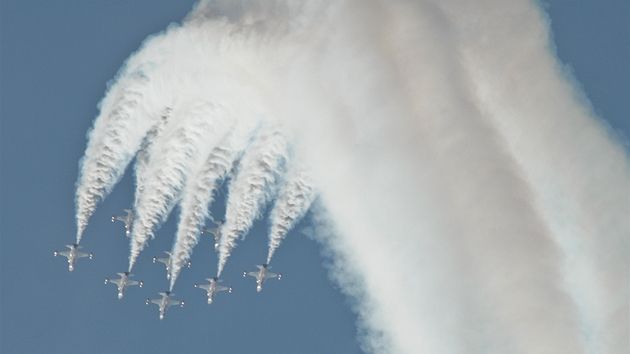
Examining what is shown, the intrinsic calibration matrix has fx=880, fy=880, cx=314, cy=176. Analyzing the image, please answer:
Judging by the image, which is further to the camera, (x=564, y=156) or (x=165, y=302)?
(x=165, y=302)

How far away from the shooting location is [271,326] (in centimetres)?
5847

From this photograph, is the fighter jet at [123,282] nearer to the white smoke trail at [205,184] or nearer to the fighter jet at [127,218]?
the fighter jet at [127,218]

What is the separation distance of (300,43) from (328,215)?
10.7 m

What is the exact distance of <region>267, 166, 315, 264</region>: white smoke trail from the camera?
53.0 metres

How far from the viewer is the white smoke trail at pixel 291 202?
52969 millimetres

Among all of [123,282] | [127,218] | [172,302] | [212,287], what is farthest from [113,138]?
[172,302]

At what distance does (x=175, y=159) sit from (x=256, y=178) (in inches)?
194

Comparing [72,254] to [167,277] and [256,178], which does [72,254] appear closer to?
[167,277]

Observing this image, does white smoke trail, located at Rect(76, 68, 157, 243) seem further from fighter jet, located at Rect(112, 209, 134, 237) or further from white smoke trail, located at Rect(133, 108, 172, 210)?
fighter jet, located at Rect(112, 209, 134, 237)

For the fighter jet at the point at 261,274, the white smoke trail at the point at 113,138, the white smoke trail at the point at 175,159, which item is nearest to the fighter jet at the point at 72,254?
the white smoke trail at the point at 113,138

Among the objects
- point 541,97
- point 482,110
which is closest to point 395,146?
A: point 482,110

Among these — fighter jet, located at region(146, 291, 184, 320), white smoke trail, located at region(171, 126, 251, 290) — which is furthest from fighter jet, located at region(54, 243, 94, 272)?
white smoke trail, located at region(171, 126, 251, 290)

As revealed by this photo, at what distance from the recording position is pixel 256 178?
173ft

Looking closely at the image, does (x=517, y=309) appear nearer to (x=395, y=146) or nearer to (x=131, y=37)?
(x=395, y=146)
